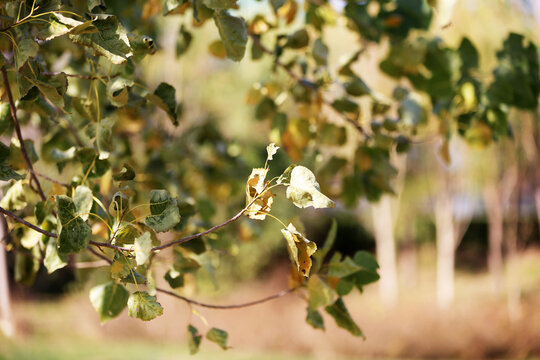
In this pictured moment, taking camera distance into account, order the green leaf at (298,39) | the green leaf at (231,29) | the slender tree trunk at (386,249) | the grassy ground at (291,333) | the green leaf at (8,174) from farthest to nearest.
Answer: the slender tree trunk at (386,249) < the grassy ground at (291,333) < the green leaf at (298,39) < the green leaf at (231,29) < the green leaf at (8,174)

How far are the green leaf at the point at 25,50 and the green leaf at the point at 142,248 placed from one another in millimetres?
232

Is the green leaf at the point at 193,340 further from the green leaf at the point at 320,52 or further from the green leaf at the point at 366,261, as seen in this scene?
the green leaf at the point at 320,52

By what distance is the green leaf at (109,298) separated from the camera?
811 millimetres

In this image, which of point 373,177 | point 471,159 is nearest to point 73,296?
point 471,159

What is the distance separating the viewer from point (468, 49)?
1.18m

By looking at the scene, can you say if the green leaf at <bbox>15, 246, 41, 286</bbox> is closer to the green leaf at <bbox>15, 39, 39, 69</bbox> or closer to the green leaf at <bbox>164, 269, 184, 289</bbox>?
the green leaf at <bbox>164, 269, 184, 289</bbox>

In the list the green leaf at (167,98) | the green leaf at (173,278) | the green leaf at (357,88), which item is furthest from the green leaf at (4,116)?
the green leaf at (357,88)

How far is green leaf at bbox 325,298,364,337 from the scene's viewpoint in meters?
0.83

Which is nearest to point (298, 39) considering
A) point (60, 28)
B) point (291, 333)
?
point (60, 28)

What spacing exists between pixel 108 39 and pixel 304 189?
0.28m

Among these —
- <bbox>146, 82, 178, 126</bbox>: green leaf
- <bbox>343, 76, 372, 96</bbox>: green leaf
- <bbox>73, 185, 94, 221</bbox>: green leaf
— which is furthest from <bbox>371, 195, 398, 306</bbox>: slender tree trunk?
<bbox>73, 185, 94, 221</bbox>: green leaf

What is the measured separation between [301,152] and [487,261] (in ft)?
41.3

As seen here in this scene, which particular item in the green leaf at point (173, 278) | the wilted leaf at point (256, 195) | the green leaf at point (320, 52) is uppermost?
the wilted leaf at point (256, 195)

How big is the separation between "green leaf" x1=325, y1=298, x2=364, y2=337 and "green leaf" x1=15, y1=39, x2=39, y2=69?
54 centimetres
